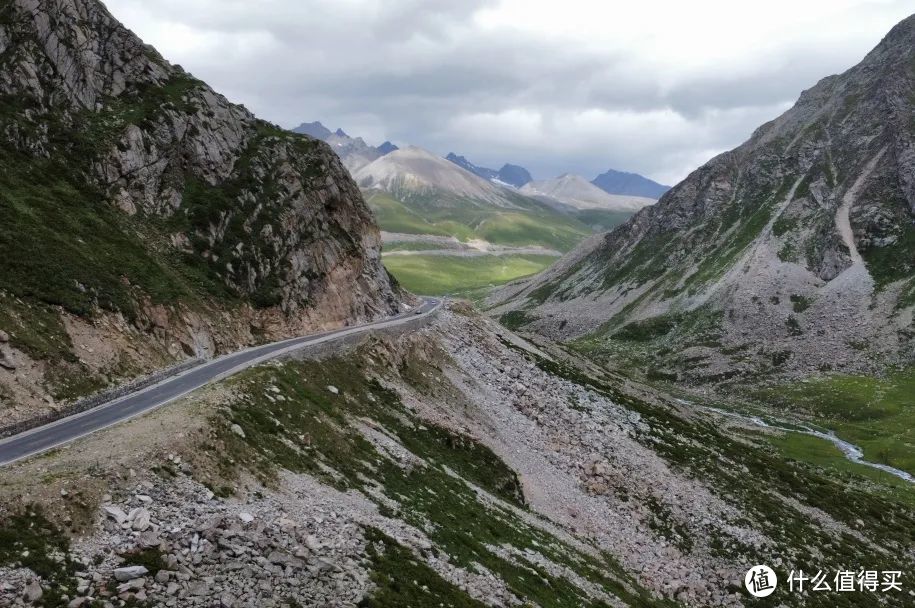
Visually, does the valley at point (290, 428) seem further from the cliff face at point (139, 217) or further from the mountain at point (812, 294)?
the mountain at point (812, 294)

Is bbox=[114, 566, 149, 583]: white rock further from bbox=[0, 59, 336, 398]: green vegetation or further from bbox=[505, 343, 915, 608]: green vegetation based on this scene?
bbox=[505, 343, 915, 608]: green vegetation

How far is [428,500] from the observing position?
35000 mm

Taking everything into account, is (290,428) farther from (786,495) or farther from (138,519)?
(786,495)

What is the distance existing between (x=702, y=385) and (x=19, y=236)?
5295 inches

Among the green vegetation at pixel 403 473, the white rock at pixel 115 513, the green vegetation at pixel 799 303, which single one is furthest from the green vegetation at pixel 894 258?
the white rock at pixel 115 513

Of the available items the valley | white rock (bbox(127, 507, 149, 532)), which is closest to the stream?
the valley

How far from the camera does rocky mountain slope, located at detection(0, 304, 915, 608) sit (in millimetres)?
20812

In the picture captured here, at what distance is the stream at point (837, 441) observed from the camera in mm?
87562

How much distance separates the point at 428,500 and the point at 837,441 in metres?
94.6

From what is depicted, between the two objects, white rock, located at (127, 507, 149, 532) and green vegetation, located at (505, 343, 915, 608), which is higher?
white rock, located at (127, 507, 149, 532)

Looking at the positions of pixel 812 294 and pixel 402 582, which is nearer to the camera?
pixel 402 582
